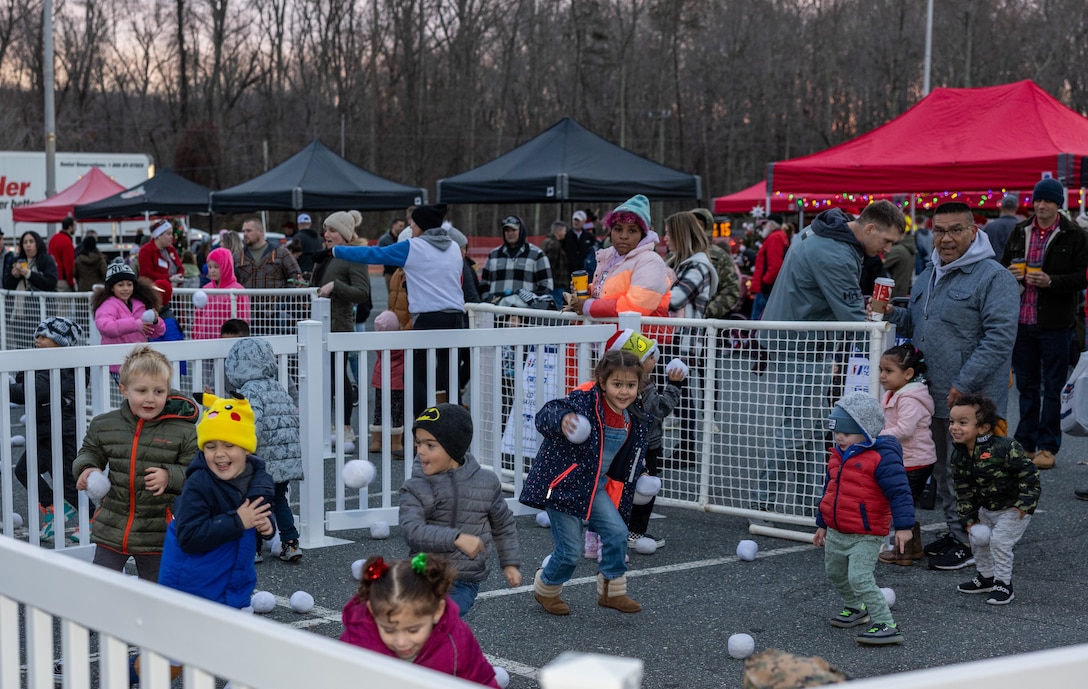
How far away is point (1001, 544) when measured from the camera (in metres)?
5.89

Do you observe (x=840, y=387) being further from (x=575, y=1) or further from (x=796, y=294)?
(x=575, y=1)

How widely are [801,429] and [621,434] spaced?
190 cm

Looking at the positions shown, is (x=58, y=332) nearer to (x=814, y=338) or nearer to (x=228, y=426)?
(x=228, y=426)

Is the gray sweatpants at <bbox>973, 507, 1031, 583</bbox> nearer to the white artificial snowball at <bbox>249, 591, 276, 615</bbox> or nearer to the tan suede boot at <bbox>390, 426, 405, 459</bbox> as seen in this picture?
the white artificial snowball at <bbox>249, 591, 276, 615</bbox>

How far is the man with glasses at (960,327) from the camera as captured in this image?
6.57 meters

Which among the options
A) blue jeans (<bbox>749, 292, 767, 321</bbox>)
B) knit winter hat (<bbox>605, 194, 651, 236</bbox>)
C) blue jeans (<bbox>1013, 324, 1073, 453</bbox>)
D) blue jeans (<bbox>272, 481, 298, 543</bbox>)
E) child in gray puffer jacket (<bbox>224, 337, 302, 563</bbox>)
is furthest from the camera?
blue jeans (<bbox>749, 292, 767, 321</bbox>)

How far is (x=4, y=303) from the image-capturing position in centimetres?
1296

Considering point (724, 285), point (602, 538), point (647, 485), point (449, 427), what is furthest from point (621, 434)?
point (724, 285)

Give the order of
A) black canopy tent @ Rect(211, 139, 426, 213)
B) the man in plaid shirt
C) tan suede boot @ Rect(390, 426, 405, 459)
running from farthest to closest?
black canopy tent @ Rect(211, 139, 426, 213) → the man in plaid shirt → tan suede boot @ Rect(390, 426, 405, 459)

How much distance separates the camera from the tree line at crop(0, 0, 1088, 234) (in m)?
53.2

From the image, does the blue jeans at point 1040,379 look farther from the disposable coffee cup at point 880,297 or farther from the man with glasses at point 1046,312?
the disposable coffee cup at point 880,297

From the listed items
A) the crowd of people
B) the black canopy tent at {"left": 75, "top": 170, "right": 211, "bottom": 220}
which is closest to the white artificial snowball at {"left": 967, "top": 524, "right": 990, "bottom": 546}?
the crowd of people

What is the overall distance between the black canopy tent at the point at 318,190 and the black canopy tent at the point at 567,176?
94.1 inches

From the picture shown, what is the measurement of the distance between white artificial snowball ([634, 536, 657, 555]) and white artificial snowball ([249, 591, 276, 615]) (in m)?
2.04
